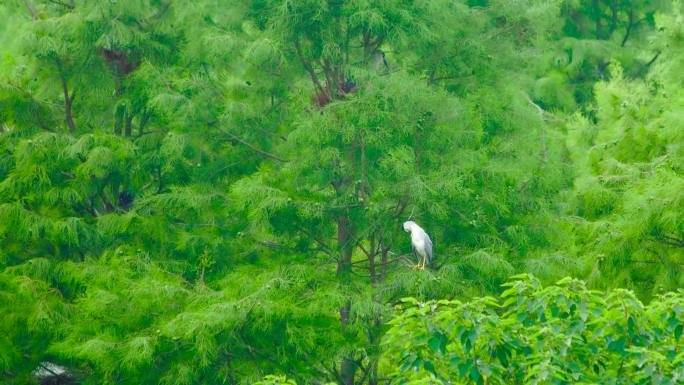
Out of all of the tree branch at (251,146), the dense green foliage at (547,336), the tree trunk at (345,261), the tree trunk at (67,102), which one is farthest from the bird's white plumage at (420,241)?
the tree trunk at (67,102)

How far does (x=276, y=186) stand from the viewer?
34.5ft

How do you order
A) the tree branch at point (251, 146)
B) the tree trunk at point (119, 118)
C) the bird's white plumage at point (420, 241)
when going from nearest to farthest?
the bird's white plumage at point (420, 241) < the tree branch at point (251, 146) < the tree trunk at point (119, 118)

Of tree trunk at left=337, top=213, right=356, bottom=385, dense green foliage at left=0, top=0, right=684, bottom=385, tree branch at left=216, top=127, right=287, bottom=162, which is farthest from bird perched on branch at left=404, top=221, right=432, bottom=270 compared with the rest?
tree branch at left=216, top=127, right=287, bottom=162

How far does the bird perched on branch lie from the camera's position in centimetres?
948

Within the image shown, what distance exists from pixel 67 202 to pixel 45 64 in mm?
1795

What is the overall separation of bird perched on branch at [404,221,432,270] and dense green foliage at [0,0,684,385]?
238 millimetres

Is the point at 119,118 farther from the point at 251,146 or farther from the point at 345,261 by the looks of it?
the point at 345,261

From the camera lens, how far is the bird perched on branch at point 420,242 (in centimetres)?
948

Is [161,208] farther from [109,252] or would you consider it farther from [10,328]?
[10,328]

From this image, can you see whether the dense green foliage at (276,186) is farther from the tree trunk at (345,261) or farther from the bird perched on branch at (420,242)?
the bird perched on branch at (420,242)

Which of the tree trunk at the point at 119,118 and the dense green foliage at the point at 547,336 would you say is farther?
the tree trunk at the point at 119,118

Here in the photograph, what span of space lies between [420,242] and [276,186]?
5.77 feet

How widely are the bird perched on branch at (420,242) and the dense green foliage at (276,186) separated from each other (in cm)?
24

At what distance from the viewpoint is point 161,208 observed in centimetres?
1145
